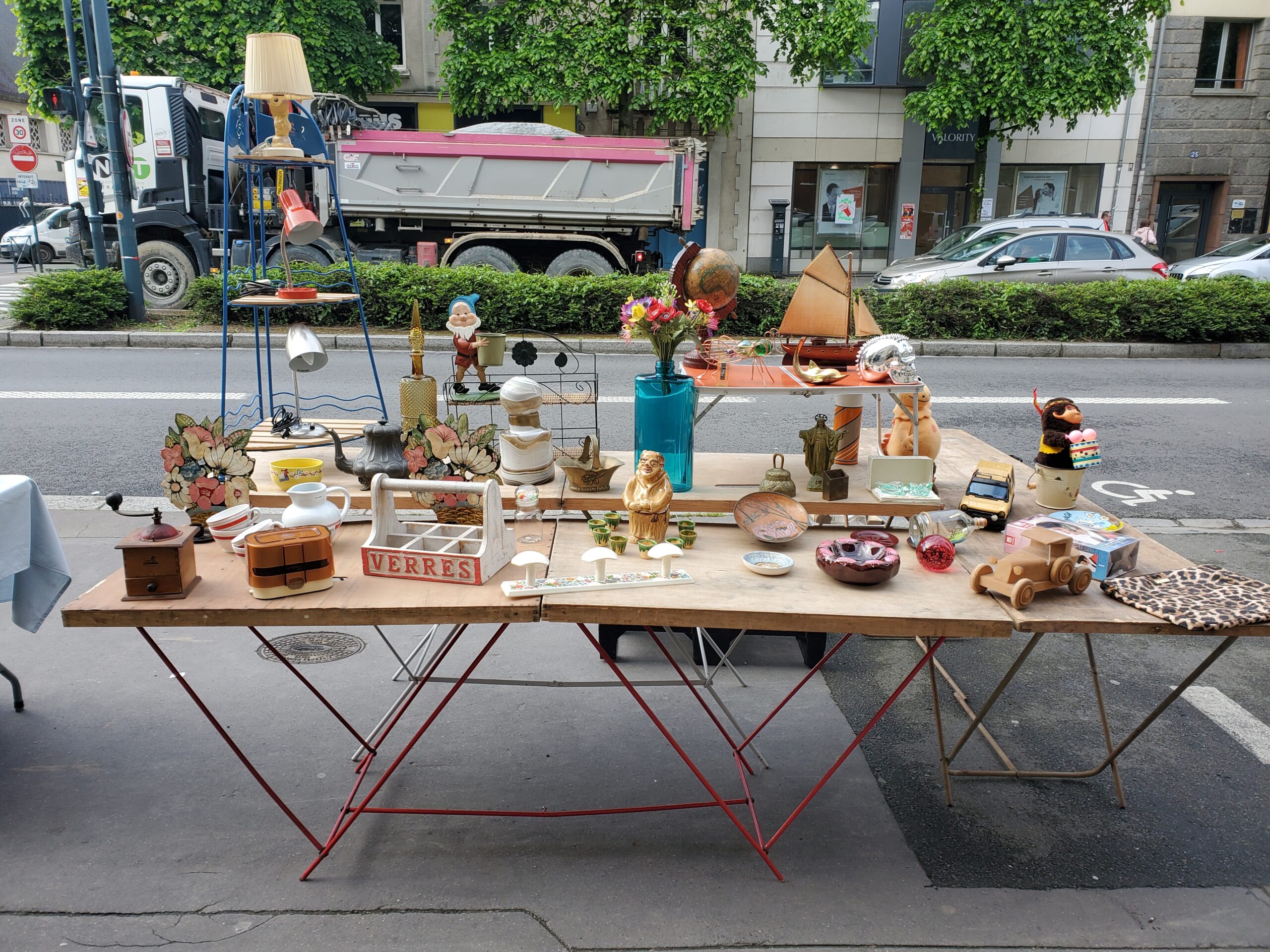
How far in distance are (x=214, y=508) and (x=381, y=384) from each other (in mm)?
6419

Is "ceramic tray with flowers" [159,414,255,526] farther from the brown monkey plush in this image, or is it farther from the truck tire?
the truck tire

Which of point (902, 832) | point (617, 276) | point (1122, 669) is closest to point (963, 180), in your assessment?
point (617, 276)

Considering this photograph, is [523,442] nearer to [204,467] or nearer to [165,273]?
[204,467]

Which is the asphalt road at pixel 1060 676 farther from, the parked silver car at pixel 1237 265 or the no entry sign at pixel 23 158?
the no entry sign at pixel 23 158

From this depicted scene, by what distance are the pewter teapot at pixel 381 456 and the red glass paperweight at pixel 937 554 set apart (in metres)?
1.72

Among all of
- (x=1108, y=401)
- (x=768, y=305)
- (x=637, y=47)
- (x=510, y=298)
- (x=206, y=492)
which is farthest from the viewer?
(x=637, y=47)

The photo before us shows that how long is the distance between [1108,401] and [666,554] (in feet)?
25.6

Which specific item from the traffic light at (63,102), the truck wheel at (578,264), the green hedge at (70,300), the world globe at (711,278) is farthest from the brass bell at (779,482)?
the traffic light at (63,102)

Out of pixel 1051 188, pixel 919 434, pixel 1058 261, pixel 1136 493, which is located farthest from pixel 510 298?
pixel 1051 188

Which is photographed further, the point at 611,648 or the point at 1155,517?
the point at 1155,517

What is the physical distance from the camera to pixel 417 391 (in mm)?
3557

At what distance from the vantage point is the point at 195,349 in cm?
1073

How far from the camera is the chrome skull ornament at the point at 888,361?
126 inches

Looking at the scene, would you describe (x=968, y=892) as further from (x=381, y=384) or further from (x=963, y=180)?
(x=963, y=180)
